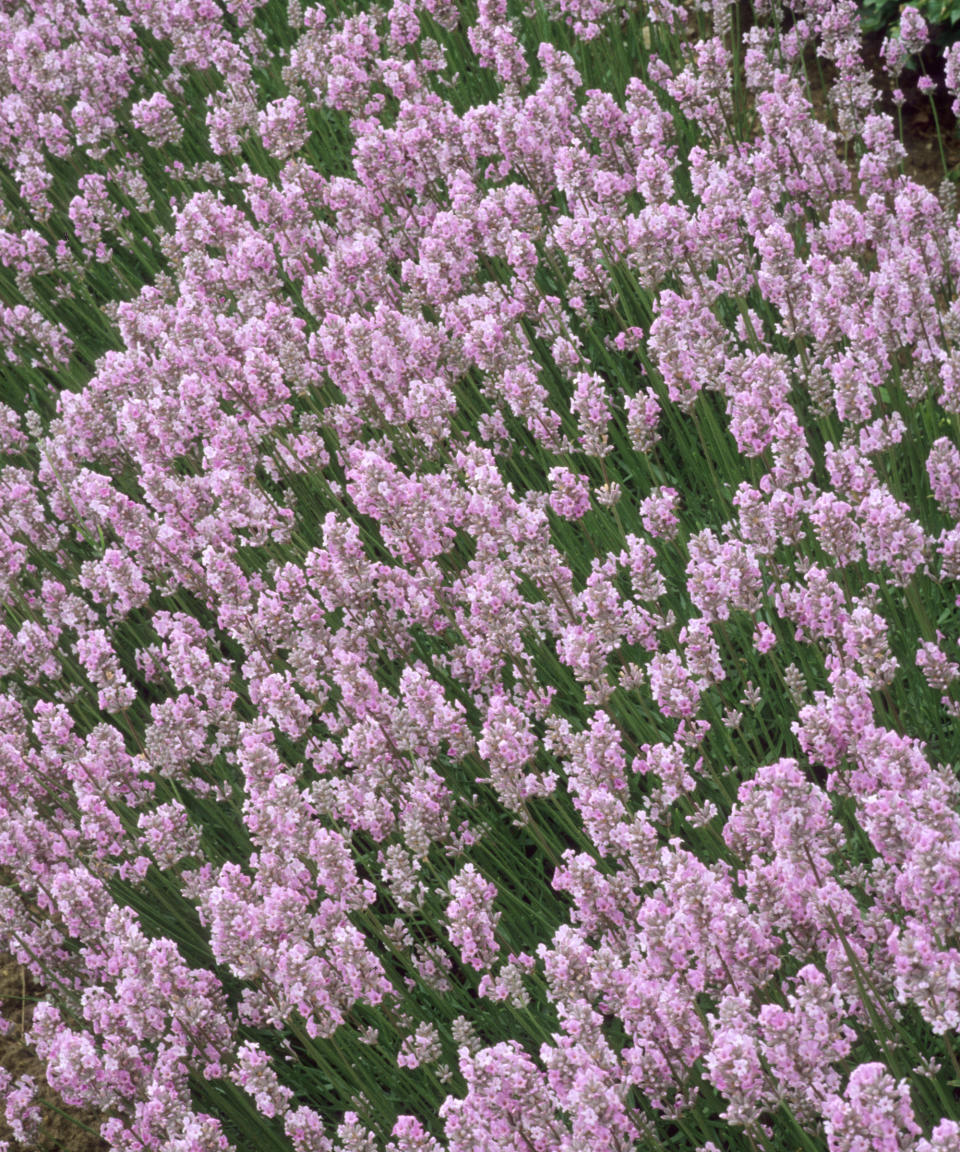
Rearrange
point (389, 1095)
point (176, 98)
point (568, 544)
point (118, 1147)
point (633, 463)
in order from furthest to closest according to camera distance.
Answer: point (176, 98), point (633, 463), point (568, 544), point (389, 1095), point (118, 1147)

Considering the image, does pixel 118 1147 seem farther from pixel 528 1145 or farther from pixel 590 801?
pixel 590 801

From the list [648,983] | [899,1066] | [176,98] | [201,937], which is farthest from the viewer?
[176,98]

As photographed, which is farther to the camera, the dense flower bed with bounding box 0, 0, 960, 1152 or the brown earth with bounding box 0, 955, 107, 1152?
the brown earth with bounding box 0, 955, 107, 1152

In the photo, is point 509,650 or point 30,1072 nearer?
point 509,650

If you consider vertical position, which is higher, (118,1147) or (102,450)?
(102,450)

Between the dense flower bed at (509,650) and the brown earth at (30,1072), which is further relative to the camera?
the brown earth at (30,1072)

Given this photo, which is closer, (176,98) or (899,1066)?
(899,1066)

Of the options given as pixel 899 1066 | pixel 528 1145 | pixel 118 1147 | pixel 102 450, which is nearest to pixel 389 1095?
pixel 118 1147

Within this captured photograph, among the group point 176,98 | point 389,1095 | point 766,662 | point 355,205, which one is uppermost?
point 176,98
